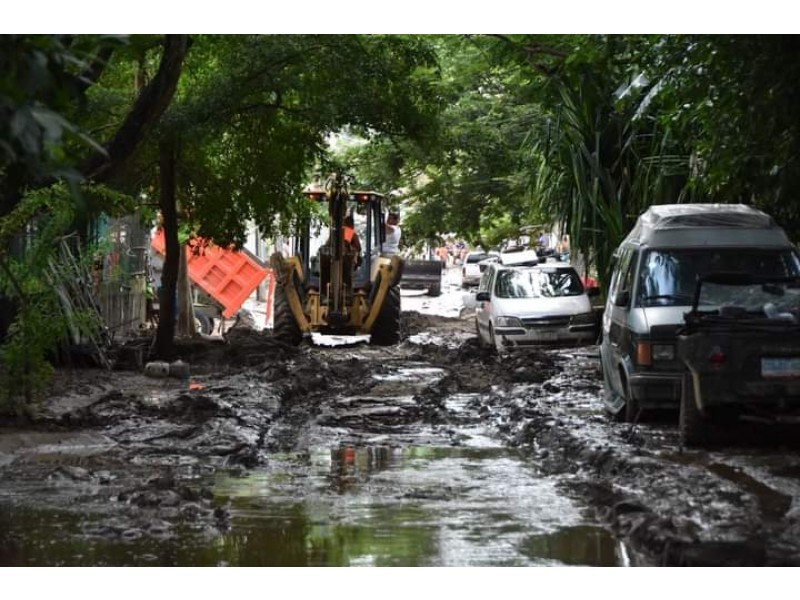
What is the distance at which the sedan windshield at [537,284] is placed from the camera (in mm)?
23469

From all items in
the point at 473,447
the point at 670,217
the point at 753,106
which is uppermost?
the point at 753,106

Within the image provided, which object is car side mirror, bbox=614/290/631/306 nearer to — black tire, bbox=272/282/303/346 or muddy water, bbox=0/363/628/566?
muddy water, bbox=0/363/628/566

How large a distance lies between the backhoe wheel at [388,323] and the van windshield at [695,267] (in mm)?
12216

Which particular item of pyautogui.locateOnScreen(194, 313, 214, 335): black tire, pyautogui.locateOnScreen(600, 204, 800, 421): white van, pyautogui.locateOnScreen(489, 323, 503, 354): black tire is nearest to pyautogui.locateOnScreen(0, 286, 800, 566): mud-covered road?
pyautogui.locateOnScreen(600, 204, 800, 421): white van

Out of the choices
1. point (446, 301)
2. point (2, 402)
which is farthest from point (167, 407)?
point (446, 301)

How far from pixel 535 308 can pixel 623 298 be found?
30.9ft

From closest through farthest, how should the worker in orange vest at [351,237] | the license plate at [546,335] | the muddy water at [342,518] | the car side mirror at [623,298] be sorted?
1. the muddy water at [342,518]
2. the car side mirror at [623,298]
3. the license plate at [546,335]
4. the worker in orange vest at [351,237]

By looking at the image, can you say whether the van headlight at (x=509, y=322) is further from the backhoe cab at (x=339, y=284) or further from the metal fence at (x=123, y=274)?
the metal fence at (x=123, y=274)

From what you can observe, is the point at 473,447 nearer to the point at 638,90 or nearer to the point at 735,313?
the point at 735,313

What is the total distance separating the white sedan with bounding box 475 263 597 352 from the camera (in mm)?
22875

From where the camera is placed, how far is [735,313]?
11.9m

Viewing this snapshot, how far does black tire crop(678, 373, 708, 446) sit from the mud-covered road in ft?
0.60

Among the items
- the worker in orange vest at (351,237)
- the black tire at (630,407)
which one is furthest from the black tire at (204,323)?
the black tire at (630,407)
